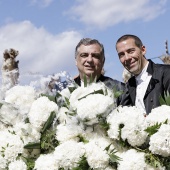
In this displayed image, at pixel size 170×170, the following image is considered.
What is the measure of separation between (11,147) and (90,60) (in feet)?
3.87

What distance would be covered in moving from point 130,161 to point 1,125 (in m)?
0.98

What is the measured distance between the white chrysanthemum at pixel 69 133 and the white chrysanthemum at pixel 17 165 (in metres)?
0.25

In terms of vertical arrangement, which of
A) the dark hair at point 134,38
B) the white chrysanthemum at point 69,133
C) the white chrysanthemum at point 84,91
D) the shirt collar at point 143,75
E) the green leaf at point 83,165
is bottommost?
the green leaf at point 83,165

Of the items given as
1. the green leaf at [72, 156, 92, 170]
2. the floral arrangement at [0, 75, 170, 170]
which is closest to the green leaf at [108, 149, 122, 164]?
the floral arrangement at [0, 75, 170, 170]

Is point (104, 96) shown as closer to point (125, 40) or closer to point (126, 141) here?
point (126, 141)

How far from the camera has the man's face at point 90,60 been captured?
3.68m

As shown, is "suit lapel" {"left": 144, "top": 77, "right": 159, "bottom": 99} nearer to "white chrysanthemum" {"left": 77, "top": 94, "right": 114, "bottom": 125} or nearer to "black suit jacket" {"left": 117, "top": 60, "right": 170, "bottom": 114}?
"black suit jacket" {"left": 117, "top": 60, "right": 170, "bottom": 114}

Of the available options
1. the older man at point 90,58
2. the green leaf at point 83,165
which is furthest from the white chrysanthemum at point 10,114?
the older man at point 90,58

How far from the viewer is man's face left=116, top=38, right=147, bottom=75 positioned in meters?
3.61

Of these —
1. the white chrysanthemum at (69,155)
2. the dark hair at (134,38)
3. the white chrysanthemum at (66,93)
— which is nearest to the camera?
the white chrysanthemum at (69,155)

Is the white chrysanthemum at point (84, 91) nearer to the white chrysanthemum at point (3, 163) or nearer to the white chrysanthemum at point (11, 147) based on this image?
the white chrysanthemum at point (11, 147)

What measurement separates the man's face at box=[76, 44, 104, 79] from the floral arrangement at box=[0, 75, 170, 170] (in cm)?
73

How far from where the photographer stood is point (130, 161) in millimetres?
2475

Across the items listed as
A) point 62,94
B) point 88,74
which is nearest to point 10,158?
point 62,94
